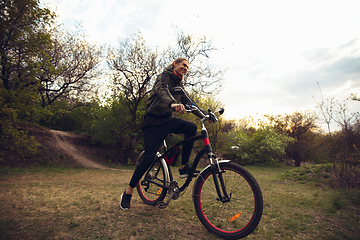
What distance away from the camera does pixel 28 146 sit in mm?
9016

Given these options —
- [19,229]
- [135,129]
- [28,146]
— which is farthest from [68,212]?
[135,129]

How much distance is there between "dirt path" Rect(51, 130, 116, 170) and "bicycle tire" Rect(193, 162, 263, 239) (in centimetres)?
1338

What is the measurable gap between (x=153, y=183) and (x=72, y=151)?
14.3 metres

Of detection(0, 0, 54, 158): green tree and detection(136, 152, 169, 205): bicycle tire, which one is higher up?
detection(0, 0, 54, 158): green tree

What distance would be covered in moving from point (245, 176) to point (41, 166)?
13097 mm

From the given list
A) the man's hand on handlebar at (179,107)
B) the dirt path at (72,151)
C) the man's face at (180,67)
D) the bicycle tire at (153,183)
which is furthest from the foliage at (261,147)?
the man's hand on handlebar at (179,107)

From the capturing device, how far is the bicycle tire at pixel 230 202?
2066 mm

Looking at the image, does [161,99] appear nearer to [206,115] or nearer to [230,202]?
[206,115]

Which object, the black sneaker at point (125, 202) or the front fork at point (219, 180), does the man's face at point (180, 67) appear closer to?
the front fork at point (219, 180)

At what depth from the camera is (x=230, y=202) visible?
7.54 ft

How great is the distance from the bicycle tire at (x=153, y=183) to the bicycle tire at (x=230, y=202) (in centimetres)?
76

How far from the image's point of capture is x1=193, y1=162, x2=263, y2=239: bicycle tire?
207 centimetres

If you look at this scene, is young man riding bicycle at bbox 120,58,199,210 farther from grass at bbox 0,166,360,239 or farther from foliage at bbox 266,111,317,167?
foliage at bbox 266,111,317,167

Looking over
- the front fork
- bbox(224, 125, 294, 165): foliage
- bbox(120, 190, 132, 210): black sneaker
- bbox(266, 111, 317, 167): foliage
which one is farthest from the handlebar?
bbox(266, 111, 317, 167): foliage
